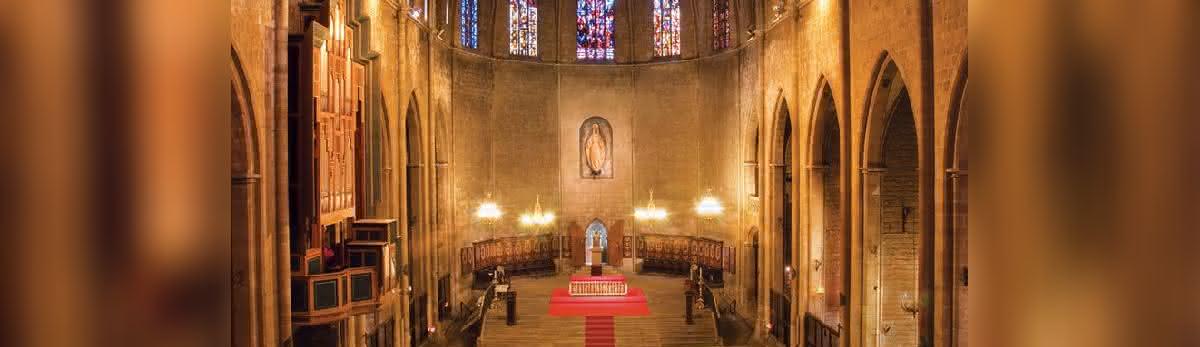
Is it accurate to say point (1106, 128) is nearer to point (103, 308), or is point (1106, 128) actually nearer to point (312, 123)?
point (103, 308)

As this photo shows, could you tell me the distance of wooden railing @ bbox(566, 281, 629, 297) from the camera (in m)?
29.7

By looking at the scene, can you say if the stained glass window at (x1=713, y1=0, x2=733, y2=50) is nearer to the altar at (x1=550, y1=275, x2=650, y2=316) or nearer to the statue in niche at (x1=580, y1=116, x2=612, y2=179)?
the statue in niche at (x1=580, y1=116, x2=612, y2=179)

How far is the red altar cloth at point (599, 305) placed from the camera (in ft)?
90.3

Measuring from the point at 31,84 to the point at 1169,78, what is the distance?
1053 millimetres

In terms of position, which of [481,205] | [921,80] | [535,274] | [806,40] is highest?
[806,40]

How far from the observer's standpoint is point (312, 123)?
1401cm

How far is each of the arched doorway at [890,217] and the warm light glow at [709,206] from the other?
12231 mm

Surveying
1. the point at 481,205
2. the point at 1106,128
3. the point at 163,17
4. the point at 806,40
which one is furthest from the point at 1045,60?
the point at 481,205

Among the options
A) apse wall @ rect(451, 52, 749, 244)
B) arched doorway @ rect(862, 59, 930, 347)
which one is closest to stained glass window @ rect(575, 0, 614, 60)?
apse wall @ rect(451, 52, 749, 244)

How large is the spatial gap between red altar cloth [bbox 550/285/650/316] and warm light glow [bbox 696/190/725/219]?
514cm

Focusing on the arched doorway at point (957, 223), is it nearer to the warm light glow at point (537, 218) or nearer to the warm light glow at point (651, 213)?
the warm light glow at point (651, 213)

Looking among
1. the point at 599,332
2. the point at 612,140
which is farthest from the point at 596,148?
the point at 599,332

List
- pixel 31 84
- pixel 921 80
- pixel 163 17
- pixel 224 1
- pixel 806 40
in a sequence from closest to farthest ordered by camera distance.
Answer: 1. pixel 31 84
2. pixel 163 17
3. pixel 224 1
4. pixel 921 80
5. pixel 806 40

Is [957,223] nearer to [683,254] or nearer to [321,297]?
[321,297]
